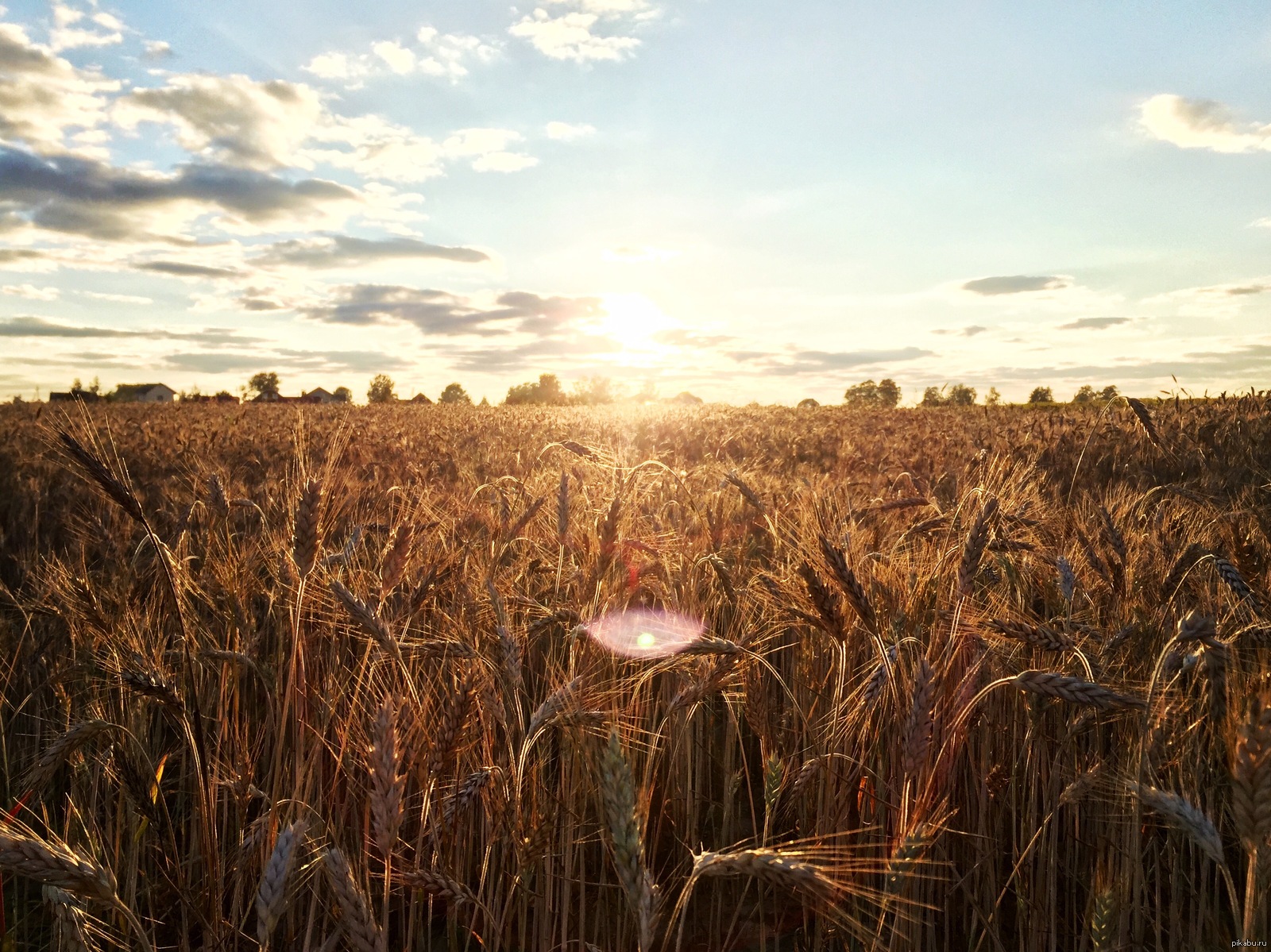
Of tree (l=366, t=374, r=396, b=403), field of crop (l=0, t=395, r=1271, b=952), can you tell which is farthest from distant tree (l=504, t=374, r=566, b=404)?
field of crop (l=0, t=395, r=1271, b=952)

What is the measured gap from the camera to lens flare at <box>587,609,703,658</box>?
7.87 ft

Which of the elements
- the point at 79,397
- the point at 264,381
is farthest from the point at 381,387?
the point at 79,397

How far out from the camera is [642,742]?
209 centimetres

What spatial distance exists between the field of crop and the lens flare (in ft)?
0.11

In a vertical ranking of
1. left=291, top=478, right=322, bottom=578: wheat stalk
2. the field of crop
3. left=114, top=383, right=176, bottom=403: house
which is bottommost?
the field of crop

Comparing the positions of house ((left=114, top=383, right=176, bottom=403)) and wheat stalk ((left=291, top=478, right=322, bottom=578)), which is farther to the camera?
house ((left=114, top=383, right=176, bottom=403))

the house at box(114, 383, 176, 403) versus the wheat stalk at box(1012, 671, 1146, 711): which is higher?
the house at box(114, 383, 176, 403)

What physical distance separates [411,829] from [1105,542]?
9.42 feet

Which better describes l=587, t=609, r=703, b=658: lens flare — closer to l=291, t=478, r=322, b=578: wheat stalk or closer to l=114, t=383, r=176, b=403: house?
l=291, t=478, r=322, b=578: wheat stalk

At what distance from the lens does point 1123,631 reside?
234 centimetres

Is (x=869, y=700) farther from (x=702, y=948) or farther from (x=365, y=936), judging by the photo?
(x=365, y=936)

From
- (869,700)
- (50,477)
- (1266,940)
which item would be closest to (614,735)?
(869,700)

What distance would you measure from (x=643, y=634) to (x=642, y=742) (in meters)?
0.64

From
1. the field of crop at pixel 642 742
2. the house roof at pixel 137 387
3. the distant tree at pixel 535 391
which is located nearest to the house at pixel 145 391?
the house roof at pixel 137 387
